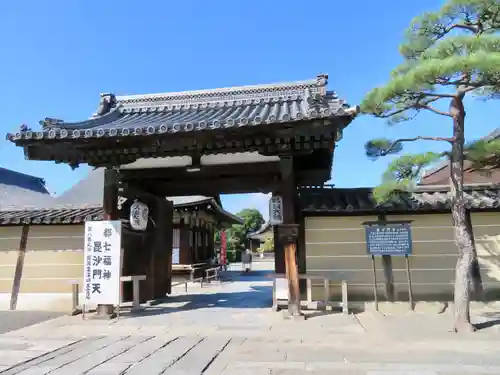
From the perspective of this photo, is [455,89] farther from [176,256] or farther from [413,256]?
[176,256]

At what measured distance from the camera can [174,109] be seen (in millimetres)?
10727

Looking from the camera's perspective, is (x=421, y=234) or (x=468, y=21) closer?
(x=468, y=21)

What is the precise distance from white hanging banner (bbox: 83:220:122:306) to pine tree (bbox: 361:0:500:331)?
5231 mm

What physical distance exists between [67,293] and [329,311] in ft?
21.0

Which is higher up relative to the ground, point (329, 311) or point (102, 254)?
point (102, 254)

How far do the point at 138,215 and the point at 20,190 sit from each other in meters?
20.5

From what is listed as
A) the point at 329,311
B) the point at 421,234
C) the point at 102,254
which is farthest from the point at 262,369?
the point at 421,234

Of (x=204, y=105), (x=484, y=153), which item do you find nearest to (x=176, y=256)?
(x=204, y=105)

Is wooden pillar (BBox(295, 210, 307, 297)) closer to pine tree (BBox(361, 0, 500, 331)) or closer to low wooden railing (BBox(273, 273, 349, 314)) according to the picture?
low wooden railing (BBox(273, 273, 349, 314))

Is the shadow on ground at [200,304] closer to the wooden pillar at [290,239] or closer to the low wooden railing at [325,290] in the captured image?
the low wooden railing at [325,290]

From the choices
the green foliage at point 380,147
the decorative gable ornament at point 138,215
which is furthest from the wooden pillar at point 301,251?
the decorative gable ornament at point 138,215

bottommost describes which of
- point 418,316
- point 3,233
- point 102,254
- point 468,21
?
point 418,316

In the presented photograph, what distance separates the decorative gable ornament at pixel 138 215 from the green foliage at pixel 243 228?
2489cm

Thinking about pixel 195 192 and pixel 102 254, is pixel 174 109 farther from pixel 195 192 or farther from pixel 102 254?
pixel 102 254
